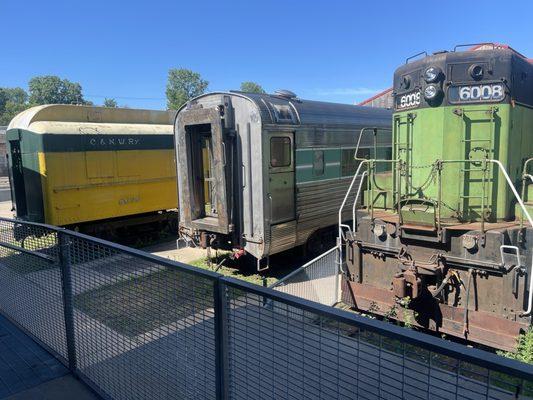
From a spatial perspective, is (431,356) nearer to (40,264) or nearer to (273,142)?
(40,264)

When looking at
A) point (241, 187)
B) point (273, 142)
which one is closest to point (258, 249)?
point (241, 187)

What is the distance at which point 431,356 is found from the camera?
161cm

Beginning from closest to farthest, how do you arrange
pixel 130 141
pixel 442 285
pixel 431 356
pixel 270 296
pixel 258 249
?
pixel 431 356 < pixel 270 296 < pixel 442 285 < pixel 258 249 < pixel 130 141

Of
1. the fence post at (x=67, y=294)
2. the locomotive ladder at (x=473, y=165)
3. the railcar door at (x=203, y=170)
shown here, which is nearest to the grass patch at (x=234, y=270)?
the railcar door at (x=203, y=170)

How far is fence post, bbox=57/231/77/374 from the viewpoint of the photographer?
3.72m

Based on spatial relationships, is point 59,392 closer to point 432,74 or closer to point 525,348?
point 525,348

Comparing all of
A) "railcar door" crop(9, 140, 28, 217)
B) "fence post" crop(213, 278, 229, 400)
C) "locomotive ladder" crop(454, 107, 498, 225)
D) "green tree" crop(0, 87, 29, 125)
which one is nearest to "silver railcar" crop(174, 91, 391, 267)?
"locomotive ladder" crop(454, 107, 498, 225)

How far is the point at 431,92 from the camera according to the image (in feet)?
17.8

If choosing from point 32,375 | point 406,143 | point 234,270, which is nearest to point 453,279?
point 406,143

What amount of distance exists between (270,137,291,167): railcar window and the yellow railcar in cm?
467

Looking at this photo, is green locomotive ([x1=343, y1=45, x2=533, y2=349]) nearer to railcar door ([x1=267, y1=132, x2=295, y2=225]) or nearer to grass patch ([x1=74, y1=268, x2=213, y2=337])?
railcar door ([x1=267, y1=132, x2=295, y2=225])

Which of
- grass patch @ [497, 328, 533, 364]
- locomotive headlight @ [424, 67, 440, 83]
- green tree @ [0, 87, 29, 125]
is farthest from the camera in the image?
green tree @ [0, 87, 29, 125]

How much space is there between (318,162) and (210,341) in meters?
6.90

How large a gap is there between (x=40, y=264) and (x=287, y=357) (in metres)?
3.22
